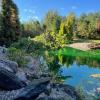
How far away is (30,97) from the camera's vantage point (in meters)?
9.73

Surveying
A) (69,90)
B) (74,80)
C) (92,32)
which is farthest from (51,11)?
(69,90)

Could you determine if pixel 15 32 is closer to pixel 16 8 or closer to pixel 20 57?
pixel 16 8

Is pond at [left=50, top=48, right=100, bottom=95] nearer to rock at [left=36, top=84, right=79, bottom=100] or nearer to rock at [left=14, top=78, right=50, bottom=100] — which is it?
rock at [left=36, top=84, right=79, bottom=100]

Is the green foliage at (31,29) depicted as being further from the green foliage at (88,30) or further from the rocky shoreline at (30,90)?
the rocky shoreline at (30,90)

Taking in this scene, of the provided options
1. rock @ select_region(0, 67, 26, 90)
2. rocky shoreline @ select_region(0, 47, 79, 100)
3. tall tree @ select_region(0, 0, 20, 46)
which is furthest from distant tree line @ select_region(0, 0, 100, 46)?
rock @ select_region(0, 67, 26, 90)

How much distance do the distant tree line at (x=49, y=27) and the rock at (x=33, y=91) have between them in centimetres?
2787

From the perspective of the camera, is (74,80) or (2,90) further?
(74,80)

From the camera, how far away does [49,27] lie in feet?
294

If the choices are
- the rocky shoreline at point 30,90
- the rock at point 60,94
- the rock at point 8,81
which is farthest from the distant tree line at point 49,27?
the rock at point 8,81

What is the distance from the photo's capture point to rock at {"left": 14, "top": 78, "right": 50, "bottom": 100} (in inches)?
380

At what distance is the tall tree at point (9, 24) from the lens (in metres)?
42.7

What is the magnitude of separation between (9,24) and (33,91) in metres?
34.8

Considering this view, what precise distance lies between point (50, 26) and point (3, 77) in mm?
78808

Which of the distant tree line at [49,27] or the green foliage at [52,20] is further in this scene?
the green foliage at [52,20]
